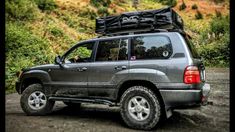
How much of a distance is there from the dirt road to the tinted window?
149 centimetres

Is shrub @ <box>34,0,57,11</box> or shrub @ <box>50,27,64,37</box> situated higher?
shrub @ <box>34,0,57,11</box>

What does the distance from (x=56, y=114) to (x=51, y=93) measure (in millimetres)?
786

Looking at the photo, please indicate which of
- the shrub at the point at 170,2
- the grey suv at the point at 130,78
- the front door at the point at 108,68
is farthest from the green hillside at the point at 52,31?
the shrub at the point at 170,2

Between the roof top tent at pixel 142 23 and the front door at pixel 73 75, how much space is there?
60 centimetres

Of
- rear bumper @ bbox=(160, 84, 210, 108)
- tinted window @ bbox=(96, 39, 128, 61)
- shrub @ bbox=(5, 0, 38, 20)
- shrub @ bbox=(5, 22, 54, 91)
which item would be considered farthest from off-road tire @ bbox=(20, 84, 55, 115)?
shrub @ bbox=(5, 0, 38, 20)

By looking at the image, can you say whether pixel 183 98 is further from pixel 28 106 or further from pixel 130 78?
pixel 28 106

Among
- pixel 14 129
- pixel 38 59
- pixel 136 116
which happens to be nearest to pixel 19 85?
pixel 14 129

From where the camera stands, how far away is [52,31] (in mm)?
19797

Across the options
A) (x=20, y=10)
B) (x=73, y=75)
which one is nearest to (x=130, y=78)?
(x=73, y=75)

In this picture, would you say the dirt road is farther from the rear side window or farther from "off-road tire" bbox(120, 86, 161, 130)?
the rear side window

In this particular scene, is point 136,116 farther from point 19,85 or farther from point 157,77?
point 19,85

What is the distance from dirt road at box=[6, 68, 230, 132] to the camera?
6266 mm

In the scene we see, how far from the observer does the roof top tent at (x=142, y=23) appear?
6504 mm

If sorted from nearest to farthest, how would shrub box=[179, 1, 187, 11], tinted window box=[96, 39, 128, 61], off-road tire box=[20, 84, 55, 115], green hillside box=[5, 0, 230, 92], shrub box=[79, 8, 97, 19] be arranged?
tinted window box=[96, 39, 128, 61] < off-road tire box=[20, 84, 55, 115] < green hillside box=[5, 0, 230, 92] < shrub box=[79, 8, 97, 19] < shrub box=[179, 1, 187, 11]
